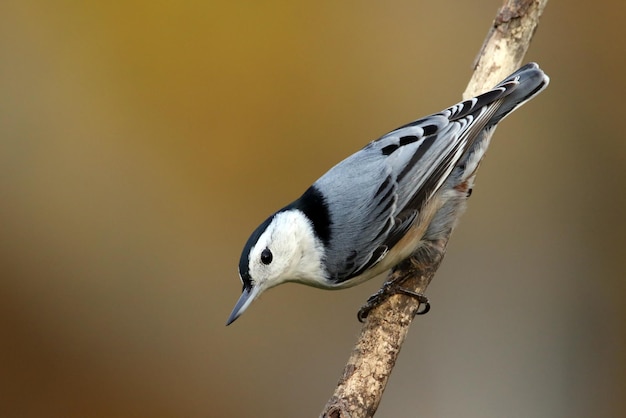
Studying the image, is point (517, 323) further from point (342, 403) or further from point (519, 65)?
point (342, 403)

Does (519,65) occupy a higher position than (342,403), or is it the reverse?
(519,65)

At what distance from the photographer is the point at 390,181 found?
2021 millimetres

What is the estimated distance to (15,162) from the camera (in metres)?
3.14

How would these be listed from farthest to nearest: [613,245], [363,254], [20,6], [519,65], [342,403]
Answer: [613,245] → [20,6] → [519,65] → [363,254] → [342,403]

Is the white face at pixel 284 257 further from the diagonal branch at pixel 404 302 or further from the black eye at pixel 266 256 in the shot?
the diagonal branch at pixel 404 302

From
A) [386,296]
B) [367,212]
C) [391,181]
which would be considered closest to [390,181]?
[391,181]

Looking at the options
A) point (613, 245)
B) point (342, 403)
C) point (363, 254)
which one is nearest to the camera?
point (342, 403)

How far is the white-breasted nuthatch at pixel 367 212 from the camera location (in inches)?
76.9

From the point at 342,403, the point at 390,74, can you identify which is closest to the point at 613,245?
the point at 390,74

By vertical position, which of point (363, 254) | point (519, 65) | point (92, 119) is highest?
point (92, 119)

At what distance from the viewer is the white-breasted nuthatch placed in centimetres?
195

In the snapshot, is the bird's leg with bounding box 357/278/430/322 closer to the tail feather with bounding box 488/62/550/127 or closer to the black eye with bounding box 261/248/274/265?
the black eye with bounding box 261/248/274/265

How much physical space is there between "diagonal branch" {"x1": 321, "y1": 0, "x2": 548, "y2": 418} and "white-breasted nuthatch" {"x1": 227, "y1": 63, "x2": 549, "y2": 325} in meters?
0.08

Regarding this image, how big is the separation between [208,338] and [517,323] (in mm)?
1360
